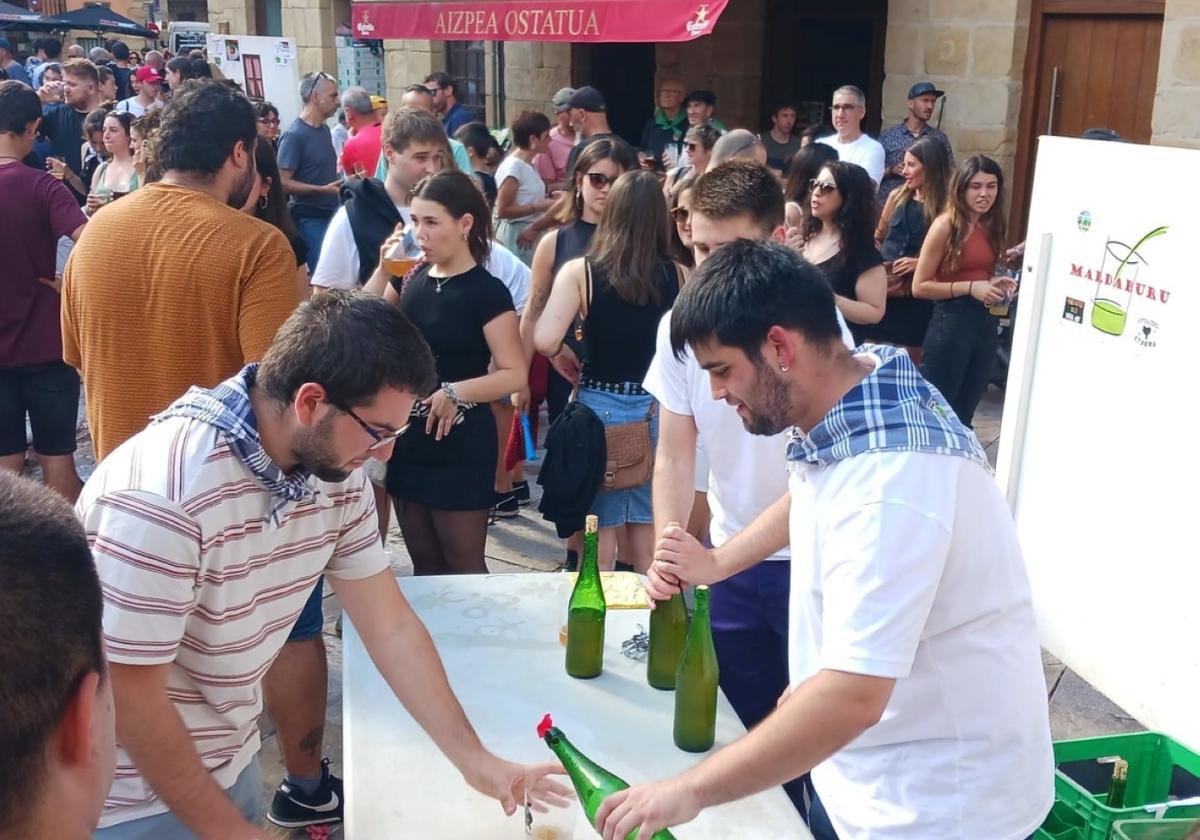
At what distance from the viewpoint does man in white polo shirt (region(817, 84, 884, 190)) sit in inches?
293

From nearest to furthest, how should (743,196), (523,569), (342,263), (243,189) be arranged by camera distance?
(743,196), (243,189), (342,263), (523,569)

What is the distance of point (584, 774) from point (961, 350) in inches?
160

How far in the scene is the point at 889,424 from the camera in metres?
1.76

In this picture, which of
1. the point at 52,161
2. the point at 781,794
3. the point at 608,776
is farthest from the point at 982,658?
the point at 52,161

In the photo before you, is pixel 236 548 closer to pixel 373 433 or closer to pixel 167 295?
pixel 373 433

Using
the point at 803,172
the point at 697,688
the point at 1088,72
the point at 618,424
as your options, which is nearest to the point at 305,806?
the point at 697,688

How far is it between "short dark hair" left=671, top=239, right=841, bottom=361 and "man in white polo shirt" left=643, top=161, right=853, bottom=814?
2.75 feet

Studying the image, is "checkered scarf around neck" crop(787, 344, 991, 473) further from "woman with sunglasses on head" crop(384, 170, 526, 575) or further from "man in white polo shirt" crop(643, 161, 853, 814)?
"woman with sunglasses on head" crop(384, 170, 526, 575)

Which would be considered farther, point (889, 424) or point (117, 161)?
point (117, 161)

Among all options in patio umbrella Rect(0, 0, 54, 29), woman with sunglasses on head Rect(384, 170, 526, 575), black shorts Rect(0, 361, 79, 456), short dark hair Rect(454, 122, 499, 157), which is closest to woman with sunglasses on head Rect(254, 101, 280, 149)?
short dark hair Rect(454, 122, 499, 157)

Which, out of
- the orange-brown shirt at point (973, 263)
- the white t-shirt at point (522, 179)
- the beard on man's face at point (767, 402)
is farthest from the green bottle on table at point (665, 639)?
the white t-shirt at point (522, 179)

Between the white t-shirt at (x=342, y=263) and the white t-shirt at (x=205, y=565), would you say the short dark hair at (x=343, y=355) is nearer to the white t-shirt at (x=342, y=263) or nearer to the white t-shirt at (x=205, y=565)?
the white t-shirt at (x=205, y=565)

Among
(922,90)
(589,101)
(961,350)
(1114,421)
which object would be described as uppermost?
(922,90)

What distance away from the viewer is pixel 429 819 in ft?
6.44
